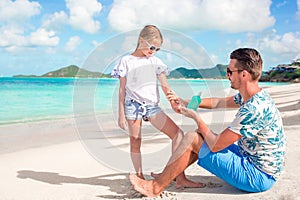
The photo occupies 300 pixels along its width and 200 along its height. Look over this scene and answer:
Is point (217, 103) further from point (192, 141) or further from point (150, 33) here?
point (150, 33)

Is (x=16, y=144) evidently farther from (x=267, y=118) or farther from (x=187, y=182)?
(x=267, y=118)

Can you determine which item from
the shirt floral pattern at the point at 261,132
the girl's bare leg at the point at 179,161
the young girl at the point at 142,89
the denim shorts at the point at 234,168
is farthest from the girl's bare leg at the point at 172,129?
the shirt floral pattern at the point at 261,132

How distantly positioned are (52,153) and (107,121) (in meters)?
A: 2.54

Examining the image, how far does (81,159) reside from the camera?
5.02m

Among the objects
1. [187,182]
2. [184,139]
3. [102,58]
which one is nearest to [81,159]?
[102,58]

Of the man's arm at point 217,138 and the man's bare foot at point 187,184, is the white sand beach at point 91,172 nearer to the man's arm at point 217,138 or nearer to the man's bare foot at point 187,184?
the man's bare foot at point 187,184

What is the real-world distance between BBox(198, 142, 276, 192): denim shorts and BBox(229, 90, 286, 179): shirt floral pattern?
0.07 metres

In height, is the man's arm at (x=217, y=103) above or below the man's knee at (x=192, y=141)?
above

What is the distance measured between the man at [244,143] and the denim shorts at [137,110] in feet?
1.61

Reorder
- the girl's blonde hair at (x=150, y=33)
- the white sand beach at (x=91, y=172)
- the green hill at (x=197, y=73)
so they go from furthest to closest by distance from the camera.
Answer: the green hill at (x=197, y=73) → the girl's blonde hair at (x=150, y=33) → the white sand beach at (x=91, y=172)

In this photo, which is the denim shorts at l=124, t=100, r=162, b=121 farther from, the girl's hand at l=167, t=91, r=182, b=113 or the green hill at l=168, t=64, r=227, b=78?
the green hill at l=168, t=64, r=227, b=78

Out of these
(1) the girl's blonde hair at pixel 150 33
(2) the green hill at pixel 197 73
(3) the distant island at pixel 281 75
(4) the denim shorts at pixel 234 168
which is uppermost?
(3) the distant island at pixel 281 75

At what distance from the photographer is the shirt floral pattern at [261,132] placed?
2859 millimetres

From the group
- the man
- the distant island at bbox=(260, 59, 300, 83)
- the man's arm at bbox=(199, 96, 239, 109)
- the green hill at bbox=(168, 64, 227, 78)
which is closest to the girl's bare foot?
the man
